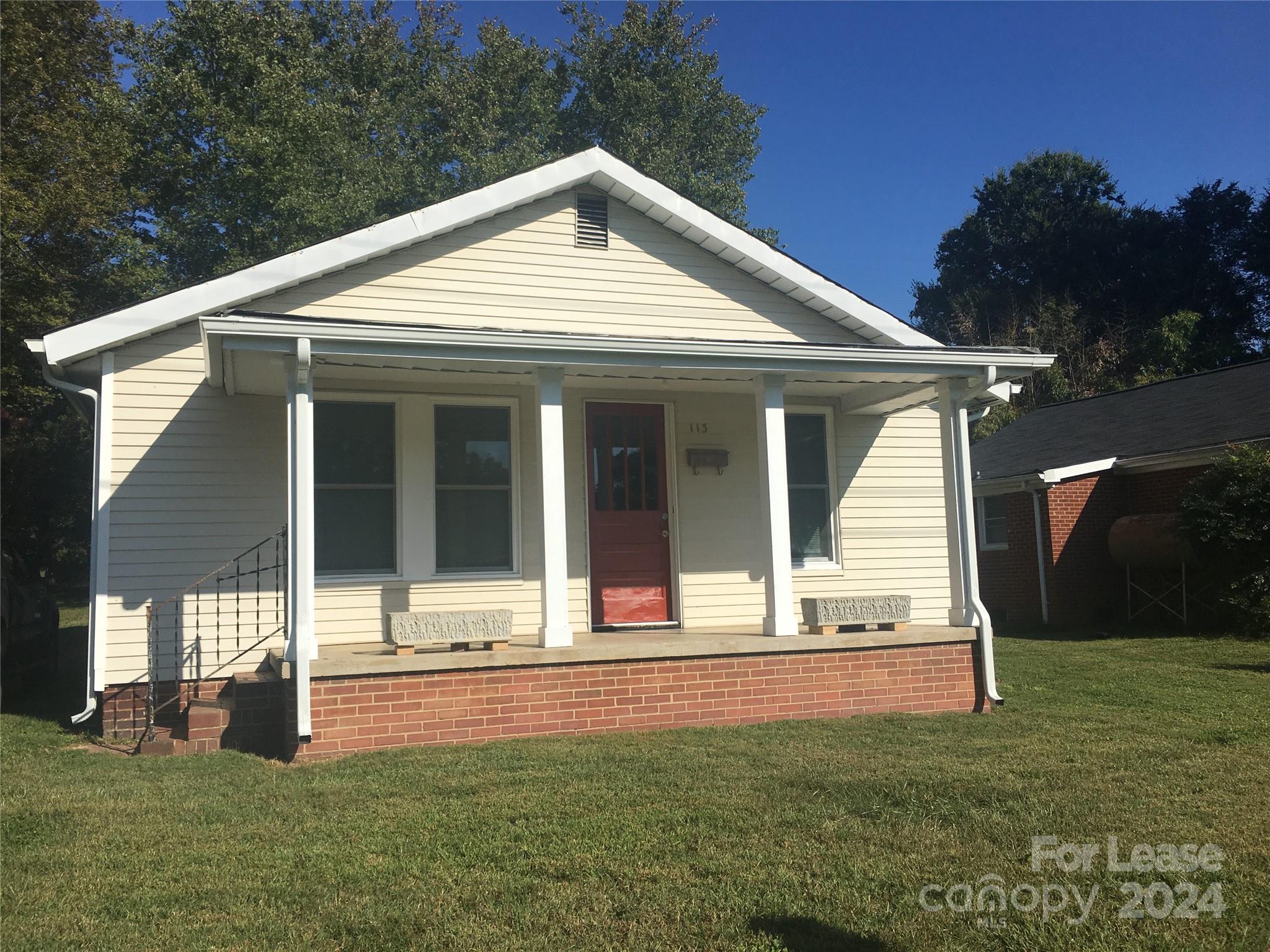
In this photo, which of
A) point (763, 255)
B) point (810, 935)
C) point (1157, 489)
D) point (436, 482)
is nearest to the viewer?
point (810, 935)

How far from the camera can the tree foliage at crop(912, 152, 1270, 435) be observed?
3362 cm

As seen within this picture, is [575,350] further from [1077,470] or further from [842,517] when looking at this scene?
[1077,470]

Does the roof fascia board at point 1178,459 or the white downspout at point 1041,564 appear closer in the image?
the roof fascia board at point 1178,459

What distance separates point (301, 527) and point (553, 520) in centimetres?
181

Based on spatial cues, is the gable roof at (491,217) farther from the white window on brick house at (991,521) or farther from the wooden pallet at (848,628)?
the white window on brick house at (991,521)

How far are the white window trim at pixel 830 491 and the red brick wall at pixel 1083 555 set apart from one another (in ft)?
25.8

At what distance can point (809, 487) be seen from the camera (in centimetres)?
1038

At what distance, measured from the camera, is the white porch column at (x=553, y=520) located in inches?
300

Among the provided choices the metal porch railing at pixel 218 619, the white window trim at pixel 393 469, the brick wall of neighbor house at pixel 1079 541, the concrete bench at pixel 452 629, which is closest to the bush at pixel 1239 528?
the brick wall of neighbor house at pixel 1079 541

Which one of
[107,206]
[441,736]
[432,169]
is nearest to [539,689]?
[441,736]

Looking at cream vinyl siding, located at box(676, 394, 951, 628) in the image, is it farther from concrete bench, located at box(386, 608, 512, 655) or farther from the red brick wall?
the red brick wall

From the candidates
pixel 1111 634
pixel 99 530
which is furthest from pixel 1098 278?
pixel 99 530

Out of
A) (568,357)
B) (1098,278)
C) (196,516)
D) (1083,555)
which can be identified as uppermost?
(1098,278)

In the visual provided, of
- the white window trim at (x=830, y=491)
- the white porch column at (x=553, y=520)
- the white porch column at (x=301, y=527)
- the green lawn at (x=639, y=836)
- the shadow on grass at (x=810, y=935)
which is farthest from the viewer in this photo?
the white window trim at (x=830, y=491)
